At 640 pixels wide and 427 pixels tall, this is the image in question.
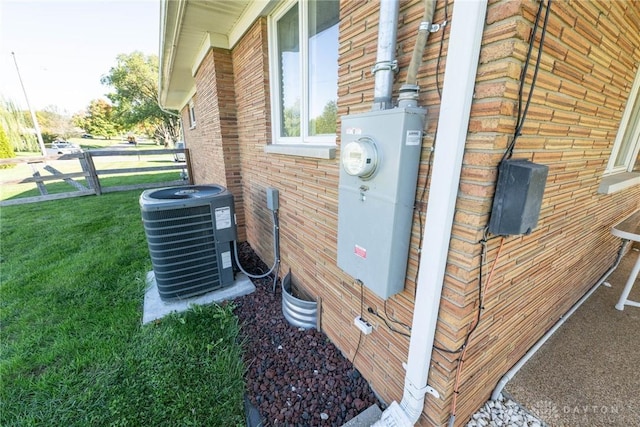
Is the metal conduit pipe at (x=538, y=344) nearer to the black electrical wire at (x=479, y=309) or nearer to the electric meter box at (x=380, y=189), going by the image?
the black electrical wire at (x=479, y=309)

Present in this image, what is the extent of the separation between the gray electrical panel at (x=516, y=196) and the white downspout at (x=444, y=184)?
0.15m

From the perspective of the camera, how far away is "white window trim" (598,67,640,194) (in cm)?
214

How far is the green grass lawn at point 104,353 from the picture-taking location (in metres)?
1.66

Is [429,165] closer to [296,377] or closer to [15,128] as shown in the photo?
[296,377]

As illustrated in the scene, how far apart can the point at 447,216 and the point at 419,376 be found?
2.75 ft

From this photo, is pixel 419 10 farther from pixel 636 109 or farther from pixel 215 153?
pixel 215 153

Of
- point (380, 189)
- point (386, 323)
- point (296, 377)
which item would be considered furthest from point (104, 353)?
point (380, 189)

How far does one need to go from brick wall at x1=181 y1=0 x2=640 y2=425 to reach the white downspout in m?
0.04

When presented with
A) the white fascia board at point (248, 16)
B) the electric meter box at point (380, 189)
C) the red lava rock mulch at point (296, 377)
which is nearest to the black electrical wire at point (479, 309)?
the electric meter box at point (380, 189)

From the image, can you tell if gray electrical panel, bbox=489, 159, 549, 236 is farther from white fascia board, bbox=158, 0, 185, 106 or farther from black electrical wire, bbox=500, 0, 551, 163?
white fascia board, bbox=158, 0, 185, 106

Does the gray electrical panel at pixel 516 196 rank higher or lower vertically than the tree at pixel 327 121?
lower

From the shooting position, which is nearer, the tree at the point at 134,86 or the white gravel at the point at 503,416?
the white gravel at the point at 503,416

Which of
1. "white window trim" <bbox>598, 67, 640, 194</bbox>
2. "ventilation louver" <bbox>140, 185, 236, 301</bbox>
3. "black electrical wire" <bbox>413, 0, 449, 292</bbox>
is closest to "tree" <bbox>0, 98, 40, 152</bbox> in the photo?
"ventilation louver" <bbox>140, 185, 236, 301</bbox>

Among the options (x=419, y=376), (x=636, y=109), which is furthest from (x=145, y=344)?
(x=636, y=109)
